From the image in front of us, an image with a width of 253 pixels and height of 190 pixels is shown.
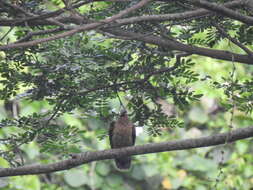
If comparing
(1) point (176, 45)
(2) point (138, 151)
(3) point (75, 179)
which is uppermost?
(1) point (176, 45)

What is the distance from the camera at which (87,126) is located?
28.3 ft

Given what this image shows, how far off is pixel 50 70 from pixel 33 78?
19 centimetres

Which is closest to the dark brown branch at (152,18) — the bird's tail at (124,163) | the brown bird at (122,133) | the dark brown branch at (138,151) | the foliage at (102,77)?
the foliage at (102,77)

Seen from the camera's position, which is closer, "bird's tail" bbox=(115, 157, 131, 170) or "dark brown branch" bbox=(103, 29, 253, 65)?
"dark brown branch" bbox=(103, 29, 253, 65)

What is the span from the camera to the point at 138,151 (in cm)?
425

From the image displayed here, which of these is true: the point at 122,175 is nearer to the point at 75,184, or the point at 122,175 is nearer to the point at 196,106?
the point at 75,184

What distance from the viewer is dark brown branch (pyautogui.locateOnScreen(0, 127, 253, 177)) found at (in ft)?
13.0

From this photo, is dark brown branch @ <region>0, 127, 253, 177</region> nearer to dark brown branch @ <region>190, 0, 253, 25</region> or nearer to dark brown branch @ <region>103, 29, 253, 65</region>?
dark brown branch @ <region>103, 29, 253, 65</region>

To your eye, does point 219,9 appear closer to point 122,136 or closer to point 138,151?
point 138,151

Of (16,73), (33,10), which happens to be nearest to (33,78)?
(16,73)

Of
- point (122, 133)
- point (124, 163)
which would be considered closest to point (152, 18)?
point (122, 133)

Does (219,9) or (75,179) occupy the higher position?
(219,9)

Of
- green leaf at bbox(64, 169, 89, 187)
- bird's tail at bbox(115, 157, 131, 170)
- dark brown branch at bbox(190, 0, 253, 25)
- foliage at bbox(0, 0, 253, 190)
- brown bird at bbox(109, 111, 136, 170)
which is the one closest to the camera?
dark brown branch at bbox(190, 0, 253, 25)

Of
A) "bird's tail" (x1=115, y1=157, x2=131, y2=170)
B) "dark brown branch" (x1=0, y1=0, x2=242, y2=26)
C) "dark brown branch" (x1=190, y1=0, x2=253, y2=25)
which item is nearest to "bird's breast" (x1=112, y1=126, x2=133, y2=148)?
"bird's tail" (x1=115, y1=157, x2=131, y2=170)
